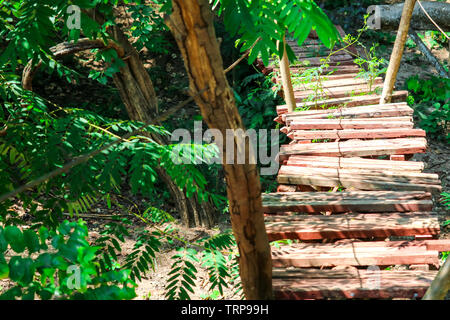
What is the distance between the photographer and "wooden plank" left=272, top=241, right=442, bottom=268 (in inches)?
120

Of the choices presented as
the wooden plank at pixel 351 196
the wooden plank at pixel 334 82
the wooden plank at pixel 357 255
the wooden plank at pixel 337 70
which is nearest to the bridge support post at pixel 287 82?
the wooden plank at pixel 334 82

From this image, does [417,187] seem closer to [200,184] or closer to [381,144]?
[381,144]

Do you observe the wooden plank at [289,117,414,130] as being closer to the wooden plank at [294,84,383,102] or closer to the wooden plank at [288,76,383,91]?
the wooden plank at [294,84,383,102]

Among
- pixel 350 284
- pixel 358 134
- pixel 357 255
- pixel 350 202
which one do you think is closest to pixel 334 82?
pixel 358 134

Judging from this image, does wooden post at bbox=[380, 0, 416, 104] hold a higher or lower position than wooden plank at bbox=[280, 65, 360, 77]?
lower

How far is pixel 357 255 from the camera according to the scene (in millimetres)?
3104

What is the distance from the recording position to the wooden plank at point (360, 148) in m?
4.46

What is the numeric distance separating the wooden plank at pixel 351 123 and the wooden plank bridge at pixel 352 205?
1cm

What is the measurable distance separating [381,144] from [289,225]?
64.1 inches

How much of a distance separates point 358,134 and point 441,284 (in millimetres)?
2620

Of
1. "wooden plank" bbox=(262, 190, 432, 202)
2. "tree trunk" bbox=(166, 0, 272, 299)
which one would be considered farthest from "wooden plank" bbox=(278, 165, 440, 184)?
"tree trunk" bbox=(166, 0, 272, 299)

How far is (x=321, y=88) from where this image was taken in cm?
577

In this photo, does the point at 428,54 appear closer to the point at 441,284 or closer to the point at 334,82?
the point at 334,82

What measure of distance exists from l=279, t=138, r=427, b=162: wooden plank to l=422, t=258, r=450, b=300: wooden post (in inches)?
89.5
